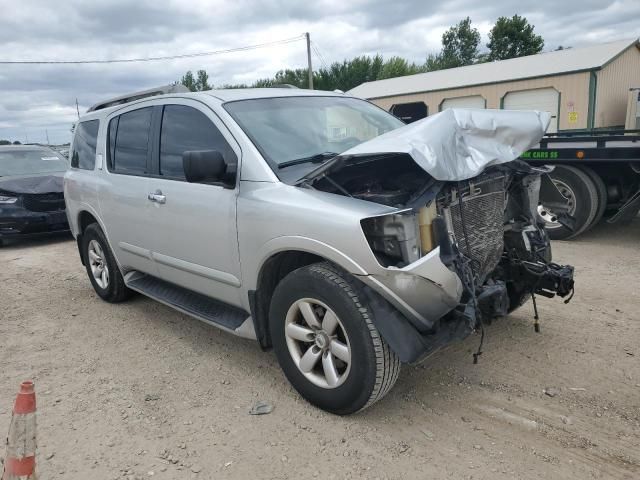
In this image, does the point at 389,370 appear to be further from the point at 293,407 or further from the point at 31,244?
the point at 31,244

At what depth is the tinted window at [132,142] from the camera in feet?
14.3

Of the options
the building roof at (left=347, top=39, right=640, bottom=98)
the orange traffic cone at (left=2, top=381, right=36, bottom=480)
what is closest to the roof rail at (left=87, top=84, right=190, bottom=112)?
the orange traffic cone at (left=2, top=381, right=36, bottom=480)

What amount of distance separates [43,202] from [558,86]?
19.2 m

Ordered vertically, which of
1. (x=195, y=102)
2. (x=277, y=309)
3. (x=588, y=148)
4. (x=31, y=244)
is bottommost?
(x=31, y=244)

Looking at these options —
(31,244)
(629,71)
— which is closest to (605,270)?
(31,244)

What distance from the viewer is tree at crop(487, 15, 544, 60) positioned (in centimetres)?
5231

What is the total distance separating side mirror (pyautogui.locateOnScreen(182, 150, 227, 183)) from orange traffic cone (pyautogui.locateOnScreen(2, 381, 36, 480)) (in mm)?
1462

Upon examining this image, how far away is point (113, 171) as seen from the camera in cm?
472

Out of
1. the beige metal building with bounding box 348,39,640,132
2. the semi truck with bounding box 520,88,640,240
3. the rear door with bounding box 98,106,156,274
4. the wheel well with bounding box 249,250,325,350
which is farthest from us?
the beige metal building with bounding box 348,39,640,132

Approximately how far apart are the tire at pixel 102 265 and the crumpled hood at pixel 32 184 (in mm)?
4160

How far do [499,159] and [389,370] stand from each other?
1.36m

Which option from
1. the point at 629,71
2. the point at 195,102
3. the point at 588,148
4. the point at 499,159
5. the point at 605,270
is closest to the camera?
the point at 499,159

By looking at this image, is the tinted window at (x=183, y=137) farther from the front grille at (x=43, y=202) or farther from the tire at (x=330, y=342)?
the front grille at (x=43, y=202)

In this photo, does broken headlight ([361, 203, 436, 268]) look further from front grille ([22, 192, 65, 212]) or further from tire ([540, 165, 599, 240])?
front grille ([22, 192, 65, 212])
